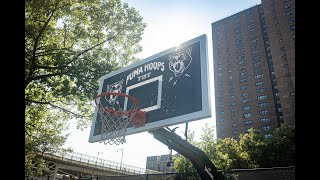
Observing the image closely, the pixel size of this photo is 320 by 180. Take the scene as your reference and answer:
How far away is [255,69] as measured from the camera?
7681cm

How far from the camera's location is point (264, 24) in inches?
3270

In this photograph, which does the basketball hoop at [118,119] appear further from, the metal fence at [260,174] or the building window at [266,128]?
the building window at [266,128]

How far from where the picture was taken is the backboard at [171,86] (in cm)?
679

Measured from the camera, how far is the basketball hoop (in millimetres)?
7750

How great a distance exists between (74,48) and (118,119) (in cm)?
894

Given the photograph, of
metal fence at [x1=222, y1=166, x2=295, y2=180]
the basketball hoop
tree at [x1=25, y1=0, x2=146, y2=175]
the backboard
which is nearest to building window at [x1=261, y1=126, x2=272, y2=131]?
tree at [x1=25, y1=0, x2=146, y2=175]

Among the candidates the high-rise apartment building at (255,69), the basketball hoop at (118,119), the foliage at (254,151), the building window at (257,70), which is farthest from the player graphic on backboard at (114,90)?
the building window at (257,70)

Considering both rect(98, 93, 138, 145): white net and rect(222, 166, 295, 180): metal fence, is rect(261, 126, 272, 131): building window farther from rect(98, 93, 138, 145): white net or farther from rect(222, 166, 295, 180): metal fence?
rect(98, 93, 138, 145): white net

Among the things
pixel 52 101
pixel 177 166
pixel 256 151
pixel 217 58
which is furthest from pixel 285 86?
pixel 52 101

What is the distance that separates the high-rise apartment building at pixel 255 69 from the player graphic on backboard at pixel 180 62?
194ft

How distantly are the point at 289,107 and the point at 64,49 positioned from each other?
5920cm
